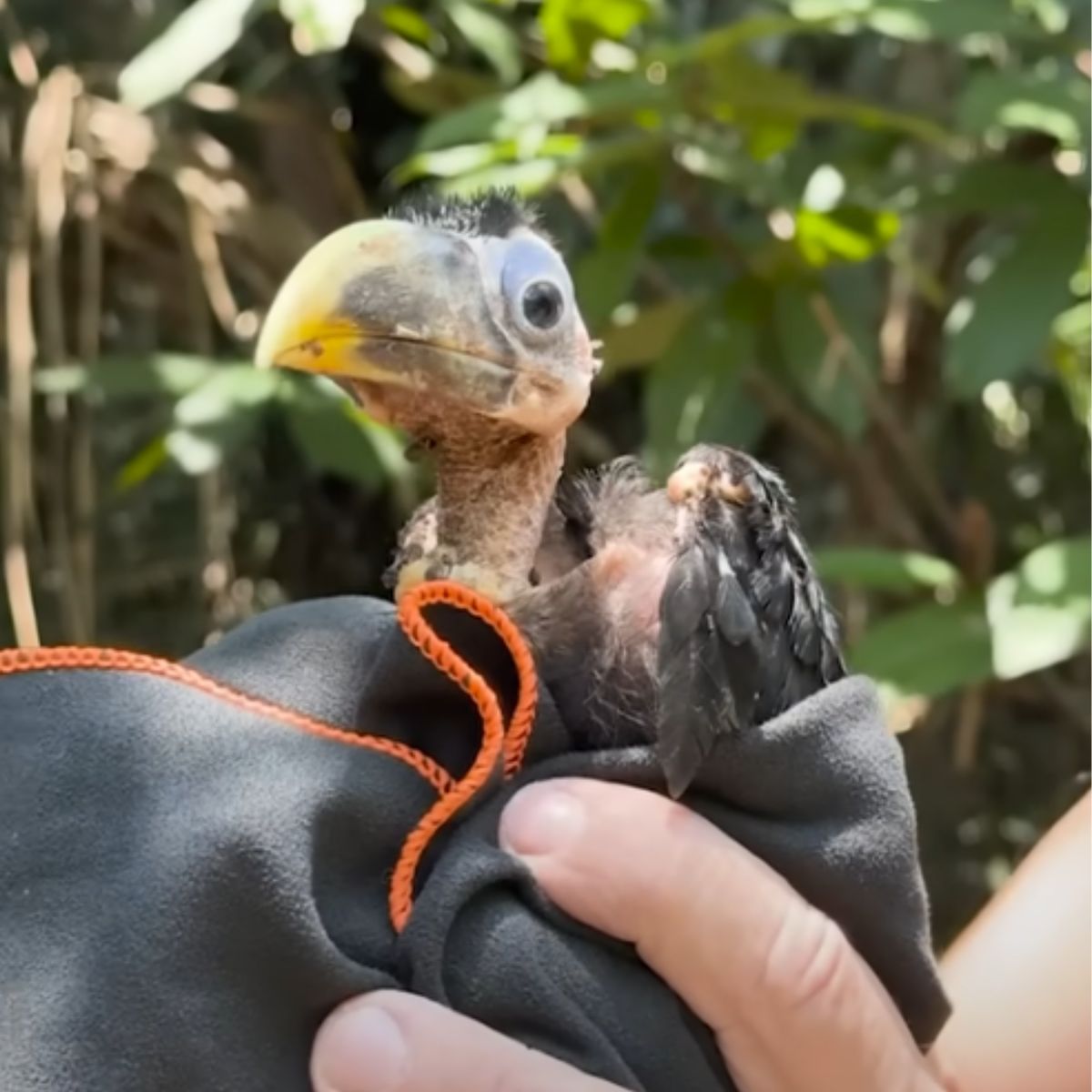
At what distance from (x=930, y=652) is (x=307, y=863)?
513 mm

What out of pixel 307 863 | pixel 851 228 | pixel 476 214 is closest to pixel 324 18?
pixel 476 214

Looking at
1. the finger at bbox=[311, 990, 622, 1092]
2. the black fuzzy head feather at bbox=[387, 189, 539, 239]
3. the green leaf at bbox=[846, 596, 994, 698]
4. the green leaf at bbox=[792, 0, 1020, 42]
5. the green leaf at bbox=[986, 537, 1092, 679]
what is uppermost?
the green leaf at bbox=[792, 0, 1020, 42]

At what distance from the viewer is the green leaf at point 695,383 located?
1.00m

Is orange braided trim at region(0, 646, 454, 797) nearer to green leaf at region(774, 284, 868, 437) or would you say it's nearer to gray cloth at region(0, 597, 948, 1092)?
gray cloth at region(0, 597, 948, 1092)

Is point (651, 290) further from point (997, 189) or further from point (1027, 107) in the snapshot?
point (1027, 107)

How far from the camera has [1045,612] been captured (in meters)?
0.82

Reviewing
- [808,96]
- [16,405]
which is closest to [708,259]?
[808,96]

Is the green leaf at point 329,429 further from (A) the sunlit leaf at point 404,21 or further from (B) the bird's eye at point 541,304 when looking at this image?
(B) the bird's eye at point 541,304

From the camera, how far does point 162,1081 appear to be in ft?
1.39

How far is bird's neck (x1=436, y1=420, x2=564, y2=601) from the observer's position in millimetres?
536

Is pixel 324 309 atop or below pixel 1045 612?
atop

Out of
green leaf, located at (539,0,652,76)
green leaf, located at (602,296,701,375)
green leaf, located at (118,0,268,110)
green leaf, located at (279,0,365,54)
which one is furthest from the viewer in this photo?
green leaf, located at (602,296,701,375)

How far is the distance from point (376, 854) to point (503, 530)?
0.13 m

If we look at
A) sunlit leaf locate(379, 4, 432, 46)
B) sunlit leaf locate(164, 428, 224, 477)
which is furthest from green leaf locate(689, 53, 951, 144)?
sunlit leaf locate(164, 428, 224, 477)
